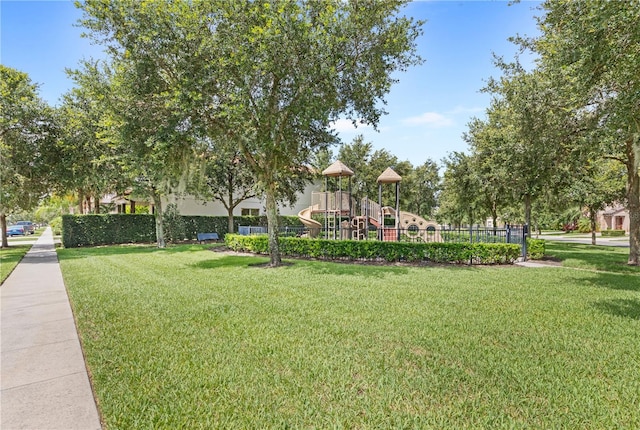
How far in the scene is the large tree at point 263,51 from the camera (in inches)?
349

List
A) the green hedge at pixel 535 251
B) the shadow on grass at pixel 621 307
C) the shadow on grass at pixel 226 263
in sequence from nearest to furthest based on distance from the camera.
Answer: the shadow on grass at pixel 621 307, the shadow on grass at pixel 226 263, the green hedge at pixel 535 251

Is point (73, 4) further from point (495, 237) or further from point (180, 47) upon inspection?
point (495, 237)

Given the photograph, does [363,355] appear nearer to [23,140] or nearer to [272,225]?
[272,225]

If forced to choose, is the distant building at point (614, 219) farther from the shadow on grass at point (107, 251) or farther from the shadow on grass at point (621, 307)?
the shadow on grass at point (107, 251)

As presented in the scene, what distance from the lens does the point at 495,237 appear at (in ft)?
40.7

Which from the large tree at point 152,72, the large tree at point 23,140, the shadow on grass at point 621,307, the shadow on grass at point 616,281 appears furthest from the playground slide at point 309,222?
the shadow on grass at point 621,307

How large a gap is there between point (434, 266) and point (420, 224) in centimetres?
593

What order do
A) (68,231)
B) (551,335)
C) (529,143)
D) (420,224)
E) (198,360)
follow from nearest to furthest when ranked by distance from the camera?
(198,360) < (551,335) < (529,143) < (420,224) < (68,231)

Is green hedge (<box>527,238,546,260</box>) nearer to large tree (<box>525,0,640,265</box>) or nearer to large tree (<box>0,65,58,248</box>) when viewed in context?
large tree (<box>525,0,640,265</box>)

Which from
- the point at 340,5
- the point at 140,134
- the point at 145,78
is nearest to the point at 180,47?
the point at 145,78

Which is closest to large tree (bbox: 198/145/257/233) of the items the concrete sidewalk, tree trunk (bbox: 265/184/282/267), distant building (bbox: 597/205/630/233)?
tree trunk (bbox: 265/184/282/267)

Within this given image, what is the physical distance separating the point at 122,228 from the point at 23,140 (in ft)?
23.3

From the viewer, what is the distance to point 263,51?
866 cm

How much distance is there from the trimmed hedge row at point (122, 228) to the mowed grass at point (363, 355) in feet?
47.9
